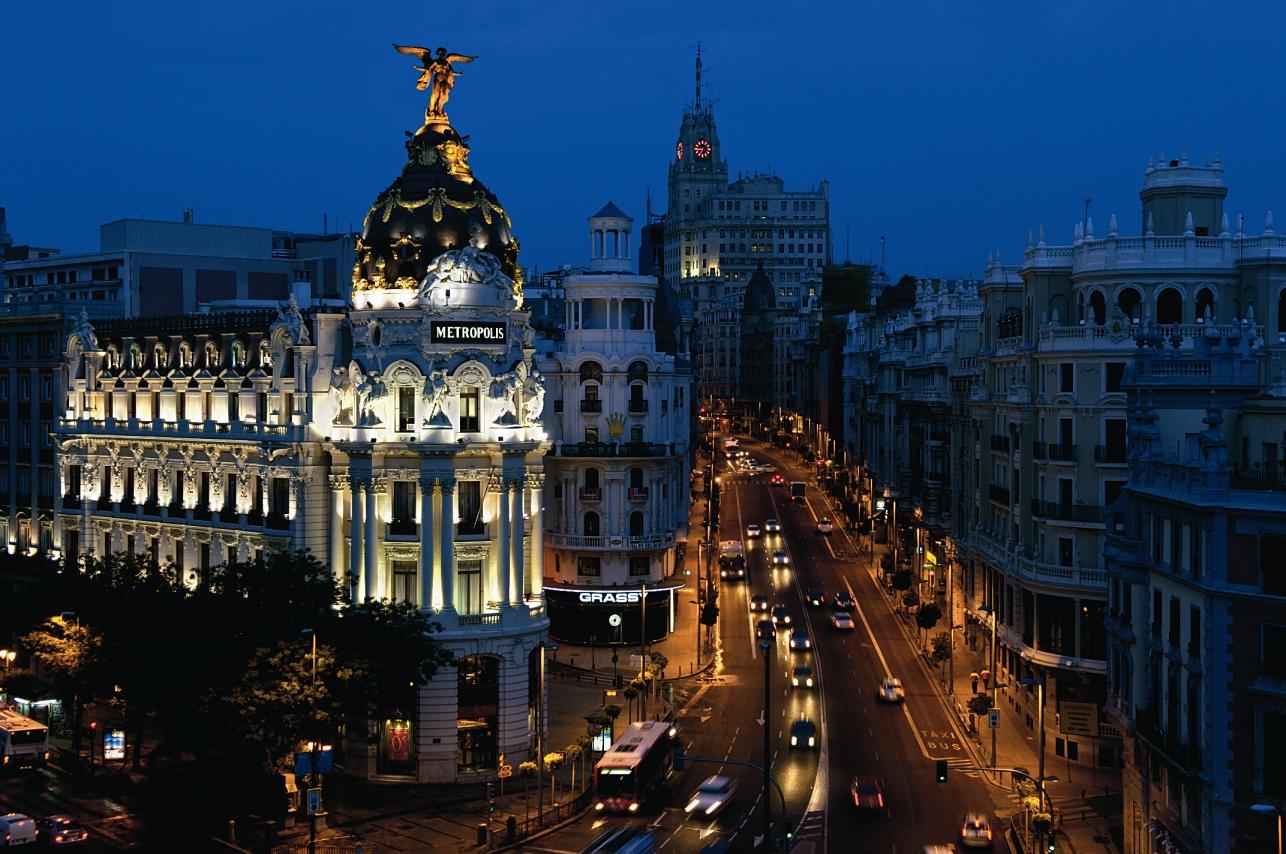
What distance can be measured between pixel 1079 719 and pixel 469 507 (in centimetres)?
3438

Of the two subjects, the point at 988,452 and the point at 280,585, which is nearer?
the point at 280,585

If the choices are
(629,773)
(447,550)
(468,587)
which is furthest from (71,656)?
(629,773)

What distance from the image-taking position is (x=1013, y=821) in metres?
66.4

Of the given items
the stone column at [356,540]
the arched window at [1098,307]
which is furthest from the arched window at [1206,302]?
the stone column at [356,540]

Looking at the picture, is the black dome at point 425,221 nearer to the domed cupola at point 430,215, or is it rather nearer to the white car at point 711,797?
the domed cupola at point 430,215

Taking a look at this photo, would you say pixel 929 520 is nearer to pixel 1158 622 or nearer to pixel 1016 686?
pixel 1016 686

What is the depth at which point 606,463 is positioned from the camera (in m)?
112

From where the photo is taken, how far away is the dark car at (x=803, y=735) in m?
80.7

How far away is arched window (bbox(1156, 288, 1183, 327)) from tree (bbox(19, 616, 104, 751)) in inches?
2261

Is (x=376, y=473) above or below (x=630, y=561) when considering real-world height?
above

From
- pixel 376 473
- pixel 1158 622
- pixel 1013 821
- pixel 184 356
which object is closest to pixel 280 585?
pixel 376 473

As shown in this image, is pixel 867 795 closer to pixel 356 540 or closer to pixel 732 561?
pixel 356 540

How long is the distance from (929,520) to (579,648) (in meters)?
31.9

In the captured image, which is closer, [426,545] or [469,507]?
[426,545]
